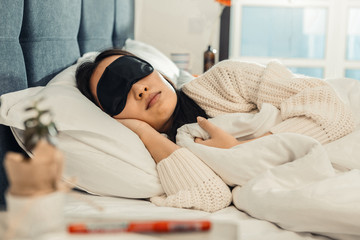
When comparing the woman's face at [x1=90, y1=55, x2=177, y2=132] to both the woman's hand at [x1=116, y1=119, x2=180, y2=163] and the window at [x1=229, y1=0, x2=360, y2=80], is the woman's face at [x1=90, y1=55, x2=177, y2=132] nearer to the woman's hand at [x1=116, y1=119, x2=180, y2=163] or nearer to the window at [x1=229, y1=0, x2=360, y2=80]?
the woman's hand at [x1=116, y1=119, x2=180, y2=163]

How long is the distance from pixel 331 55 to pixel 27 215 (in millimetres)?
3343

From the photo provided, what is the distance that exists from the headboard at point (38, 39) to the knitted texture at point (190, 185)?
411 millimetres

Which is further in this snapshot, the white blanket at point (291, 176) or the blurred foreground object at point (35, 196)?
the white blanket at point (291, 176)

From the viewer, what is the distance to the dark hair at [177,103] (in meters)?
1.36

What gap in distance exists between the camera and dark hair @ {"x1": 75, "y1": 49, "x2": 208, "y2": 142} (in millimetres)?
1362

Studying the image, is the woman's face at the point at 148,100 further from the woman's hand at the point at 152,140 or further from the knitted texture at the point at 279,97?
the knitted texture at the point at 279,97

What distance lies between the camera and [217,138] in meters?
1.20

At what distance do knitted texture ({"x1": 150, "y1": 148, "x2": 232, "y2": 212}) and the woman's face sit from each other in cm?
22

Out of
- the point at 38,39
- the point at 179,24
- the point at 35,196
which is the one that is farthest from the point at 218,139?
the point at 179,24

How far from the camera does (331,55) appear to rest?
3.43 metres

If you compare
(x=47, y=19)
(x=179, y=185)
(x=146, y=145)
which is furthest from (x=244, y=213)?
(x=47, y=19)

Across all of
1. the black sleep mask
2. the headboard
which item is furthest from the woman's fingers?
the headboard

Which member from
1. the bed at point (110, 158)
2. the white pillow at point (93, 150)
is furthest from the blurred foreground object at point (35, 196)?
the white pillow at point (93, 150)

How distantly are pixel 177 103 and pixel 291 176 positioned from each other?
55 cm
